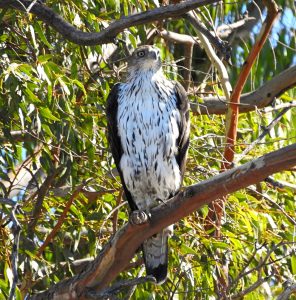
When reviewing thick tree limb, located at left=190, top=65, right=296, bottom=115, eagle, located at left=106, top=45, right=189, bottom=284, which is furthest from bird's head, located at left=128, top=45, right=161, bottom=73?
thick tree limb, located at left=190, top=65, right=296, bottom=115

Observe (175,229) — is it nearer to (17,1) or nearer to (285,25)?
(17,1)

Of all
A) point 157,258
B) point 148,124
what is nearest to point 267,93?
point 148,124

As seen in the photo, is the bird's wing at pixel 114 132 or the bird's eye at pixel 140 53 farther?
the bird's eye at pixel 140 53

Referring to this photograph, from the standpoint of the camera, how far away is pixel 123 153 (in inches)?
210

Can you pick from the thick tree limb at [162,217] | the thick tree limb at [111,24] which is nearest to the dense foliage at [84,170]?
the thick tree limb at [111,24]

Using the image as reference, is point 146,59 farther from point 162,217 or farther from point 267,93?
point 162,217

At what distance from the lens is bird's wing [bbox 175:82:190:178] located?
528cm

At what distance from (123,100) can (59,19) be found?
865 millimetres

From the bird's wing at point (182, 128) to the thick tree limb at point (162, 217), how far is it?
30.2 inches

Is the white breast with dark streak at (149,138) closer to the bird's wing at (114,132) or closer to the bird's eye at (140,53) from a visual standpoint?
the bird's wing at (114,132)

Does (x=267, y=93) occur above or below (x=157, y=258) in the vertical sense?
above

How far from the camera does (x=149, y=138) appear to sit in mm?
5203

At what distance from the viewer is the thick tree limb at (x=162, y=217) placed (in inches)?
158

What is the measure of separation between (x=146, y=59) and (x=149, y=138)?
0.58 m
